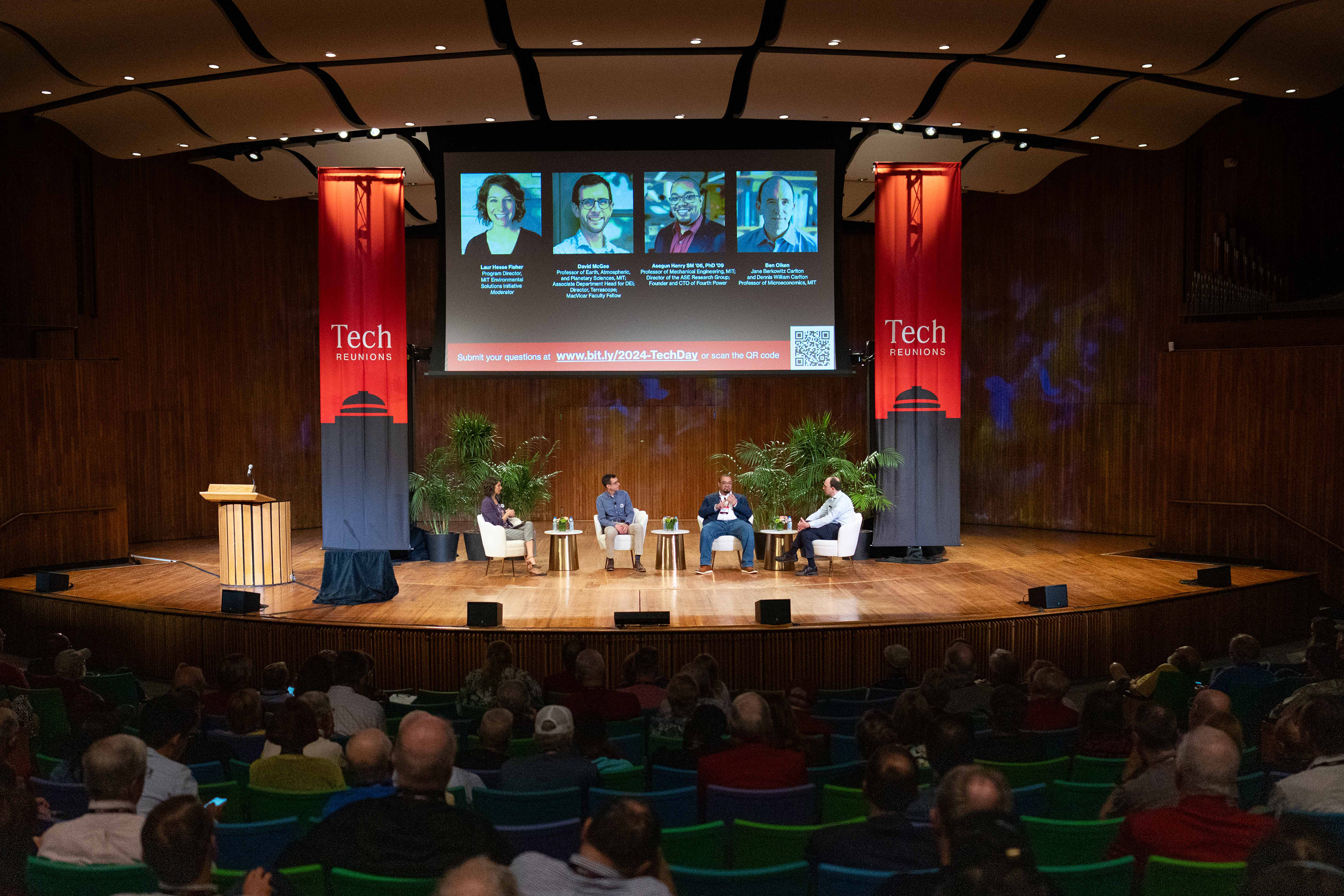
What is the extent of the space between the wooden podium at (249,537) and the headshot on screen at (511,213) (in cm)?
318

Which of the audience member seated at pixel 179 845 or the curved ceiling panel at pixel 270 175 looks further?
the curved ceiling panel at pixel 270 175

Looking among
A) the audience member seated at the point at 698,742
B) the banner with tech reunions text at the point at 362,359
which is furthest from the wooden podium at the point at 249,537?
the audience member seated at the point at 698,742

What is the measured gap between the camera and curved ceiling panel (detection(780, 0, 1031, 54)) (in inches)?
301

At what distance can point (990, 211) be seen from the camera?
47.5ft

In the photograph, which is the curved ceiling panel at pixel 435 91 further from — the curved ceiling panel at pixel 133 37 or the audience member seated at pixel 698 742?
the audience member seated at pixel 698 742

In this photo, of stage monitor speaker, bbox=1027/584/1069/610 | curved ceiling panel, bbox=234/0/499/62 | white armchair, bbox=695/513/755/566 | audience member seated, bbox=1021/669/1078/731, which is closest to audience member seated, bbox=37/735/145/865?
audience member seated, bbox=1021/669/1078/731

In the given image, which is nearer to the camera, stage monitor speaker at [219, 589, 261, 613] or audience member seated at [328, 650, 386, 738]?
audience member seated at [328, 650, 386, 738]

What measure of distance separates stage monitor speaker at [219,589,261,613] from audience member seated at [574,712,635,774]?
4.59 meters

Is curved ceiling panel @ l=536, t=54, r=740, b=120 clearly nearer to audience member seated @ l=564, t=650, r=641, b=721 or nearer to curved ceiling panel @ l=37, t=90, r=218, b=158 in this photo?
curved ceiling panel @ l=37, t=90, r=218, b=158

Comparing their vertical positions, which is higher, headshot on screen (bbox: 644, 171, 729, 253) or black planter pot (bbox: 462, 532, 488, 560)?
headshot on screen (bbox: 644, 171, 729, 253)

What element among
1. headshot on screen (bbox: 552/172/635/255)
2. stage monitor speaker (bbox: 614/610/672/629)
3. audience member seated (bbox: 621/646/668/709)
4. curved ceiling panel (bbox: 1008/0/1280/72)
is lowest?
stage monitor speaker (bbox: 614/610/672/629)

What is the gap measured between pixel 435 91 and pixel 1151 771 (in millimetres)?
8147

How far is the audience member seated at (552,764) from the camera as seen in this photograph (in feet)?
11.7

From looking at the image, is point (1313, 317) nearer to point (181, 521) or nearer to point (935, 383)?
point (935, 383)
